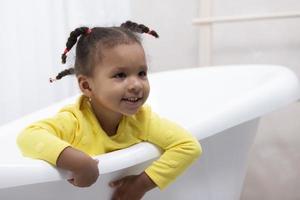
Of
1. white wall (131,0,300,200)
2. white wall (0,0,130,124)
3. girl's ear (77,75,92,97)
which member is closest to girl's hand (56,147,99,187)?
girl's ear (77,75,92,97)

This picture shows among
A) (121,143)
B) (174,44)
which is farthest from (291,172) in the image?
(121,143)

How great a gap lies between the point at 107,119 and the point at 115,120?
16mm

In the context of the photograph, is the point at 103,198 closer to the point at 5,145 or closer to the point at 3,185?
Result: the point at 3,185

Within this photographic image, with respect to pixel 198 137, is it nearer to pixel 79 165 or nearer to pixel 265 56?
pixel 79 165

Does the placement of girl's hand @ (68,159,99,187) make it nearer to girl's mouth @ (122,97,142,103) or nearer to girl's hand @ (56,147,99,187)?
girl's hand @ (56,147,99,187)

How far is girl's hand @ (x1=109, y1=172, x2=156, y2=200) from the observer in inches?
30.0

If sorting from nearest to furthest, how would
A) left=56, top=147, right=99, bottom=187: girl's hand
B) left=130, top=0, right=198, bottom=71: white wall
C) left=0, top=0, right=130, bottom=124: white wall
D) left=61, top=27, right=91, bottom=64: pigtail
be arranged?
left=56, top=147, right=99, bottom=187: girl's hand
left=61, top=27, right=91, bottom=64: pigtail
left=0, top=0, right=130, bottom=124: white wall
left=130, top=0, right=198, bottom=71: white wall

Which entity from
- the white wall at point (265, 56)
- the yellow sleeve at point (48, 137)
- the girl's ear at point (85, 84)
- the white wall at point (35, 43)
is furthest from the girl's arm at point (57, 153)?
the white wall at point (265, 56)

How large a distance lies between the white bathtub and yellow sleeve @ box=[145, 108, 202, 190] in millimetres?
18

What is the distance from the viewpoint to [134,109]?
825mm

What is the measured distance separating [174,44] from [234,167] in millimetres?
759

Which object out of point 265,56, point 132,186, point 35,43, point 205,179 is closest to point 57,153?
point 132,186

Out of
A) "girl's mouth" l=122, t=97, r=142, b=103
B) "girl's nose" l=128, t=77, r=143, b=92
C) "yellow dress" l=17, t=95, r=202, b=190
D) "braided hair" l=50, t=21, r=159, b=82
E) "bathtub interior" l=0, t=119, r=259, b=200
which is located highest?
"braided hair" l=50, t=21, r=159, b=82

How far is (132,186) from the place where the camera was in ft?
2.52
